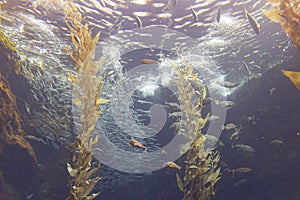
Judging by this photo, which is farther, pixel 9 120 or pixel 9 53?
pixel 9 53

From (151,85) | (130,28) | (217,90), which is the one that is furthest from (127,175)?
(130,28)

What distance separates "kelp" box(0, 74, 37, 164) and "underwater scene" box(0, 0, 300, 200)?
4cm

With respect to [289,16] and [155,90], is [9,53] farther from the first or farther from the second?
[289,16]

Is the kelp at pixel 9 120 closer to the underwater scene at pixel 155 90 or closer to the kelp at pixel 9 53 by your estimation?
the underwater scene at pixel 155 90

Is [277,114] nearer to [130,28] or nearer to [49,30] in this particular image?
[130,28]

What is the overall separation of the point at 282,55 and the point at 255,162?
597 centimetres

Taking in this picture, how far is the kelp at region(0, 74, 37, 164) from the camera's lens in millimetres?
9211

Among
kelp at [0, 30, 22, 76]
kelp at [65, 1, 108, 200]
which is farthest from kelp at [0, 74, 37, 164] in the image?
kelp at [65, 1, 108, 200]

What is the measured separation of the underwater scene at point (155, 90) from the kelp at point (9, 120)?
0.13 feet

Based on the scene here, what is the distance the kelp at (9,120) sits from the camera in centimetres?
921

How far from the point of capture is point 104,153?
20750 mm

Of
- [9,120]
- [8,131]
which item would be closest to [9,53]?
[9,120]

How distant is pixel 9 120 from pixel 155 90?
8.60 m

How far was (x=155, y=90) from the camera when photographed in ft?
51.9
